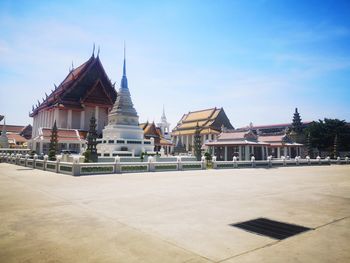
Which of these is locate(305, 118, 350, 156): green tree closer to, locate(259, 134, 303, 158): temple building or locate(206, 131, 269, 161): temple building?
locate(259, 134, 303, 158): temple building

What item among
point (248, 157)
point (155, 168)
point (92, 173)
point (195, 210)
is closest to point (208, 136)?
point (248, 157)

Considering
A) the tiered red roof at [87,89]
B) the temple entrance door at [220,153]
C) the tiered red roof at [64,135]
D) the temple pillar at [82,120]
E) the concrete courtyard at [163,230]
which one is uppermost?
the tiered red roof at [87,89]

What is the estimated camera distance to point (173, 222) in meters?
5.91

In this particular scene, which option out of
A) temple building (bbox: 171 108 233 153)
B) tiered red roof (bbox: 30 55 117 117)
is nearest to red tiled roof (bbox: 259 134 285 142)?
temple building (bbox: 171 108 233 153)

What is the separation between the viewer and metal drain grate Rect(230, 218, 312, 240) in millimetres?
5074

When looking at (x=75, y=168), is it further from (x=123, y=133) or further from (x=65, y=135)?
(x=65, y=135)

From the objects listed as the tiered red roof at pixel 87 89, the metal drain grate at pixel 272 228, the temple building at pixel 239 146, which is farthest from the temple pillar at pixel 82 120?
the metal drain grate at pixel 272 228

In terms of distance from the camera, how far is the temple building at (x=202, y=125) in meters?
67.9

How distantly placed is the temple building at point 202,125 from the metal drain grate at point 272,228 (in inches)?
2307

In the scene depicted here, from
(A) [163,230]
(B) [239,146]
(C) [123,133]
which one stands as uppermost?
(C) [123,133]

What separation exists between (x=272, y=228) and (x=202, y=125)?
65254mm

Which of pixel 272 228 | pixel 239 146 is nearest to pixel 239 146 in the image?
pixel 239 146

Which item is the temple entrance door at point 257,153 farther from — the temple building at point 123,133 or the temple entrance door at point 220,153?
the temple building at point 123,133

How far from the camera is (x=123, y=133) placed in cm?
3497
